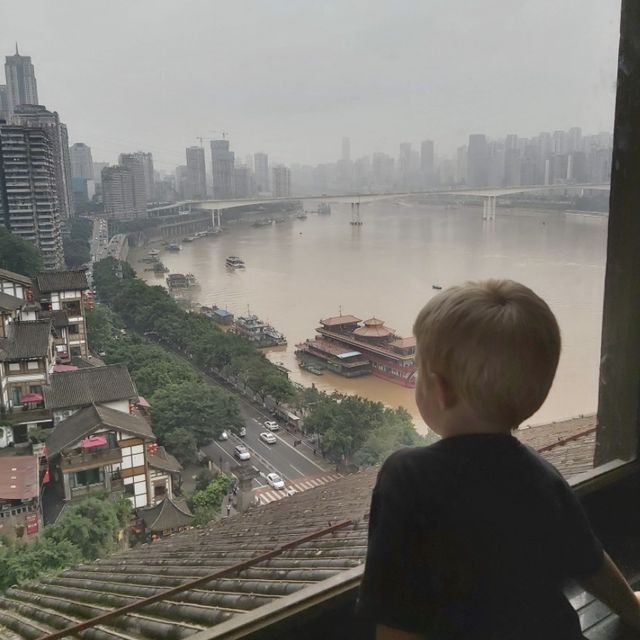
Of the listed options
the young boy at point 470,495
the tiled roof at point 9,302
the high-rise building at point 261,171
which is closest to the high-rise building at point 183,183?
the high-rise building at point 261,171

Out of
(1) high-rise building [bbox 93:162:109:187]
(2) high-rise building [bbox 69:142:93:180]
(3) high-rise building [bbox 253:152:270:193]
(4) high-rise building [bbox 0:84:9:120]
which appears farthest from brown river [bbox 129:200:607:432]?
(4) high-rise building [bbox 0:84:9:120]

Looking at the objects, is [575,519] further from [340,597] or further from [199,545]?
[199,545]

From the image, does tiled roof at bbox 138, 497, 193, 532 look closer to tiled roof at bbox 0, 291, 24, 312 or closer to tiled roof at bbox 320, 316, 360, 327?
tiled roof at bbox 0, 291, 24, 312

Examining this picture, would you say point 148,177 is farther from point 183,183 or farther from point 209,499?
point 209,499

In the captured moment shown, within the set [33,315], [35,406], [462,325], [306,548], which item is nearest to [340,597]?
[306,548]

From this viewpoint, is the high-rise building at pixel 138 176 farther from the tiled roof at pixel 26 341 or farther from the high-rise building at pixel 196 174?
the tiled roof at pixel 26 341

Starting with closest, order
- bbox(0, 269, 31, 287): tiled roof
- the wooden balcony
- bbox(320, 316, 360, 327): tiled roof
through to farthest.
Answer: bbox(0, 269, 31, 287): tiled roof → the wooden balcony → bbox(320, 316, 360, 327): tiled roof
